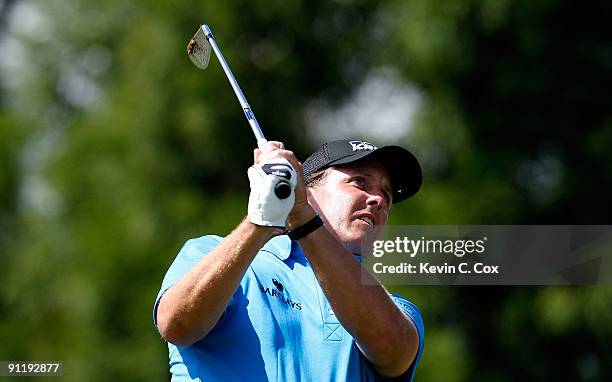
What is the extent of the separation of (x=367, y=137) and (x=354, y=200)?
9.39 m

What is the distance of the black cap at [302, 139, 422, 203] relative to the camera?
410 cm

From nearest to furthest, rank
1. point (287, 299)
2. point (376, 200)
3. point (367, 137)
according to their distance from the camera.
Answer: point (287, 299), point (376, 200), point (367, 137)

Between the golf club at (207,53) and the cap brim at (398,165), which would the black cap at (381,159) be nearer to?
the cap brim at (398,165)

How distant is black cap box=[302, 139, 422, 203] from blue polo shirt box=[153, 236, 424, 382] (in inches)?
19.0

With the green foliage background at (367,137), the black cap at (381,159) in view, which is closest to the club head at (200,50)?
the black cap at (381,159)

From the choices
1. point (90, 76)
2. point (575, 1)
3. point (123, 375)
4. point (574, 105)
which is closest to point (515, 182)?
point (574, 105)

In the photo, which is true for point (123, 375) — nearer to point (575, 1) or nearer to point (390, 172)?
point (575, 1)

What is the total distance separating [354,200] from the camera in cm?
396

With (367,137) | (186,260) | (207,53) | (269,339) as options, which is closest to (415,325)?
(269,339)

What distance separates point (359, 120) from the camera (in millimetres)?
13945

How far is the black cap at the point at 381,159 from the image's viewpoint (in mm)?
4098

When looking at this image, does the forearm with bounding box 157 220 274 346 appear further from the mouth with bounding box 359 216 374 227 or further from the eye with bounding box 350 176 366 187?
the eye with bounding box 350 176 366 187

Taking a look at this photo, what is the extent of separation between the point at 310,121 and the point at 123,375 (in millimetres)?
3416

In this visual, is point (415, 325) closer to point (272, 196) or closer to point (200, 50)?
point (272, 196)
